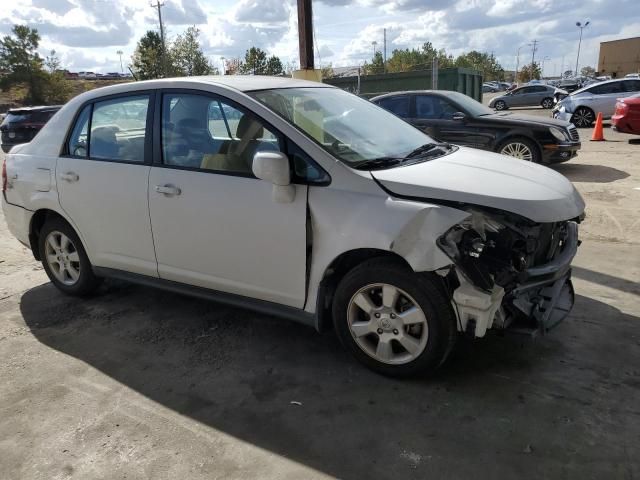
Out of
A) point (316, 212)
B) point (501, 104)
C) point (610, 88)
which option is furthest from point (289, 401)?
point (501, 104)

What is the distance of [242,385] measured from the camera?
328cm

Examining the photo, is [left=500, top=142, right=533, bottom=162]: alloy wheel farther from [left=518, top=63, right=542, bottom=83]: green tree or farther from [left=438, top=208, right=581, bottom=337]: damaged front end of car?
[left=518, top=63, right=542, bottom=83]: green tree

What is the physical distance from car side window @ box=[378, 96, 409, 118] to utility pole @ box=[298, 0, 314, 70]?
7.43 ft

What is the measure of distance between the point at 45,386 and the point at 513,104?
31436 mm

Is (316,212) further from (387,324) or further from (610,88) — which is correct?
(610,88)

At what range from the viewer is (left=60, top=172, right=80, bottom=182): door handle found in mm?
4230

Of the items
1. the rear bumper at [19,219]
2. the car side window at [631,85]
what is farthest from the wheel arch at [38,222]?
the car side window at [631,85]

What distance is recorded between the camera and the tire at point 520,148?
929 cm

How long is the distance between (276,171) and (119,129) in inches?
67.3

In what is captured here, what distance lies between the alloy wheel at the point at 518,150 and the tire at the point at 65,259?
7.27 metres

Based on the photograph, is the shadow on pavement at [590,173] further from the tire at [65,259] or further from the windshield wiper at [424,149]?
the tire at [65,259]

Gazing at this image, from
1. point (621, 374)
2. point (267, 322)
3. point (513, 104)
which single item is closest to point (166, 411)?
point (267, 322)

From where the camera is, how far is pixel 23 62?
44.2 m

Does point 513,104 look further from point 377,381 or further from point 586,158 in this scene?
point 377,381
